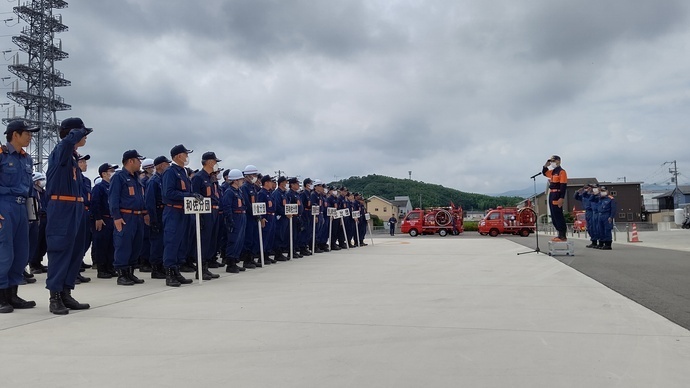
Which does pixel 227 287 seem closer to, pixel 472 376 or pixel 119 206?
pixel 119 206

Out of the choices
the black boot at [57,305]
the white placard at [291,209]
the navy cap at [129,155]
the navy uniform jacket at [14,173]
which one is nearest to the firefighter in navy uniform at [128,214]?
the navy cap at [129,155]

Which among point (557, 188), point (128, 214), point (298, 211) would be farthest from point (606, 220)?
point (128, 214)

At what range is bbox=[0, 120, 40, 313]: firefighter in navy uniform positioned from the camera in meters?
5.55

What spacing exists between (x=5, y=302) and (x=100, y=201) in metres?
3.89

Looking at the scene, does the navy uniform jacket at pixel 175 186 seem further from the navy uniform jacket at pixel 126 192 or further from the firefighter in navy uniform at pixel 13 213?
the firefighter in navy uniform at pixel 13 213

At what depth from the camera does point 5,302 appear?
5.60 metres

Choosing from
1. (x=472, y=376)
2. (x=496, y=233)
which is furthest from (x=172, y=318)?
(x=496, y=233)

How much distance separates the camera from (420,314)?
5121mm

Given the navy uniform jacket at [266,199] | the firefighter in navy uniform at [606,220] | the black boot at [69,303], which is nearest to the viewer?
the black boot at [69,303]

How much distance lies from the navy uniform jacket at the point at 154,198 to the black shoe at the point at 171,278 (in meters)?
1.62

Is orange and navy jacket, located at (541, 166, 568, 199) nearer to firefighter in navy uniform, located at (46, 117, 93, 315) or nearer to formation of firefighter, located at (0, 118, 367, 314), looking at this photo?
formation of firefighter, located at (0, 118, 367, 314)

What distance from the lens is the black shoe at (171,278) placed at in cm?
760

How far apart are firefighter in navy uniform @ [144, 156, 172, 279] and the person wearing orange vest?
30.5 feet

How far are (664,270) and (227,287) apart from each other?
753cm
